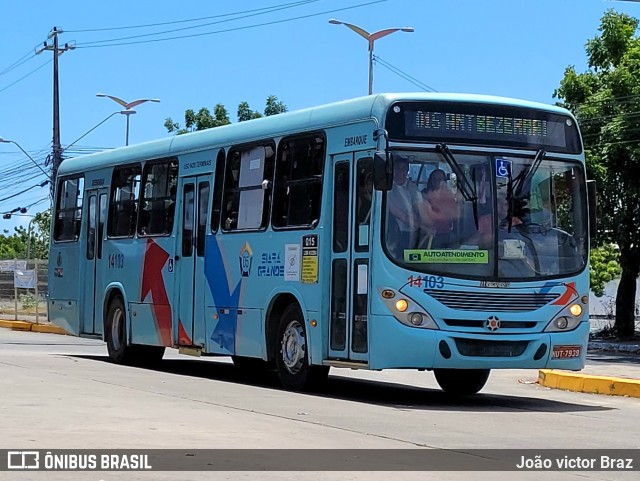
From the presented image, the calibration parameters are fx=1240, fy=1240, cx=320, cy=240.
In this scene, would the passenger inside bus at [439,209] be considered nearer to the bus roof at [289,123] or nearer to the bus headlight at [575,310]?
the bus roof at [289,123]

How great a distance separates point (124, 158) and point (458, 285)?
27.1 feet

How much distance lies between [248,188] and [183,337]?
9.07ft

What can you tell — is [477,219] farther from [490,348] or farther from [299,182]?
[299,182]

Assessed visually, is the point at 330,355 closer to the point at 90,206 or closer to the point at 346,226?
the point at 346,226

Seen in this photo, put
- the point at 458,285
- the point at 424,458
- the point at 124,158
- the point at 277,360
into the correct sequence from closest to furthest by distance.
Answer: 1. the point at 424,458
2. the point at 458,285
3. the point at 277,360
4. the point at 124,158

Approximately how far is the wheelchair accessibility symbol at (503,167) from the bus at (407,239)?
0.02 meters

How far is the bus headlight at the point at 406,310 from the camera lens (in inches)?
525

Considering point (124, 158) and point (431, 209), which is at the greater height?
point (124, 158)

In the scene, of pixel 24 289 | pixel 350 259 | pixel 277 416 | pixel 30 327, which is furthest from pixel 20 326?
pixel 277 416

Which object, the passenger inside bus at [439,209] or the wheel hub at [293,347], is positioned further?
the wheel hub at [293,347]

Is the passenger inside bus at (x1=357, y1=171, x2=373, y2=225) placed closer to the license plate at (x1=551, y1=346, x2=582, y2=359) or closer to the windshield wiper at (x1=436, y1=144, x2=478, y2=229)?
the windshield wiper at (x1=436, y1=144, x2=478, y2=229)

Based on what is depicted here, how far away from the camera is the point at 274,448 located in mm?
9680

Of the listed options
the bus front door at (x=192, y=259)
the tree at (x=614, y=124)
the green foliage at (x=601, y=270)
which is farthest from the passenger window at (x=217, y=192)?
the green foliage at (x=601, y=270)

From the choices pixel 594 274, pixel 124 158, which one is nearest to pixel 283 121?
pixel 124 158
